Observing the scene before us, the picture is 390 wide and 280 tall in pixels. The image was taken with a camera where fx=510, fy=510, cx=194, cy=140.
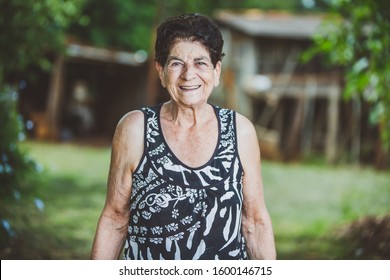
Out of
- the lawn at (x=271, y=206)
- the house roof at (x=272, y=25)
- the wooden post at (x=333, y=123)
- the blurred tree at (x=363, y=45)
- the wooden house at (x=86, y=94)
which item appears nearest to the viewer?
the blurred tree at (x=363, y=45)

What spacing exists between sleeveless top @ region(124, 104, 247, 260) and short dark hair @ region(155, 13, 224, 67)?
251mm

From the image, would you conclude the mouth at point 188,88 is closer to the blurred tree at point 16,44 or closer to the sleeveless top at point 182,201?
the sleeveless top at point 182,201

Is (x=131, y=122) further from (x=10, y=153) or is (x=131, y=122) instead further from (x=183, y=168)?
(x=10, y=153)

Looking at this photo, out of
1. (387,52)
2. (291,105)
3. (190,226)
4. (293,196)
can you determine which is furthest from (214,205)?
(291,105)

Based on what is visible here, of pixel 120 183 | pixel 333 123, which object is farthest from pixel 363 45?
pixel 333 123

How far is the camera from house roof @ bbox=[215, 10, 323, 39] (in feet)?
45.7

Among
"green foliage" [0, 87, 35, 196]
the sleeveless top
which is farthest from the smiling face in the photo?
"green foliage" [0, 87, 35, 196]

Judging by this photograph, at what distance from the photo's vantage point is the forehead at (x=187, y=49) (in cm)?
182

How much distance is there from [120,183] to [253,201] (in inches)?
19.5

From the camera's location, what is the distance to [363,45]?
4.02 metres

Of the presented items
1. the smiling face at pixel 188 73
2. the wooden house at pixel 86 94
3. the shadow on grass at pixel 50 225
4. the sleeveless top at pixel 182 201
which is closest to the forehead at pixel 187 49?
the smiling face at pixel 188 73

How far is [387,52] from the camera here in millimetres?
3730

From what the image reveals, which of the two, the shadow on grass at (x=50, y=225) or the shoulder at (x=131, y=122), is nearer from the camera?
the shoulder at (x=131, y=122)
